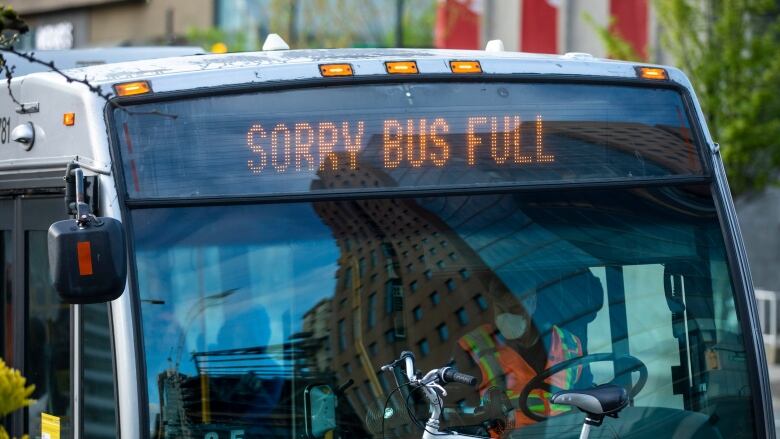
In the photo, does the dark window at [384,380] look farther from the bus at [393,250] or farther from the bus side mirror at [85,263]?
the bus side mirror at [85,263]

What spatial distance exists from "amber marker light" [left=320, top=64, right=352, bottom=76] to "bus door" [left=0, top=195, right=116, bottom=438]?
1.04 metres

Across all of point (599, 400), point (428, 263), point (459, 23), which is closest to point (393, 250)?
point (428, 263)

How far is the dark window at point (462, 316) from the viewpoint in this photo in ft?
15.9

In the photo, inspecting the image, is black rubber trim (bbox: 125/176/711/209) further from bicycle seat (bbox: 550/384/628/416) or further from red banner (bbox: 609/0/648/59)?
red banner (bbox: 609/0/648/59)

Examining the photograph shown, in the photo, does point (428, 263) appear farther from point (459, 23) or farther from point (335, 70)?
point (459, 23)

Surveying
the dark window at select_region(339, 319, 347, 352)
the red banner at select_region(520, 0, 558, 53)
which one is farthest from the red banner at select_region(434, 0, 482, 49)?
the dark window at select_region(339, 319, 347, 352)

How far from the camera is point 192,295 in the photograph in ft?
15.1

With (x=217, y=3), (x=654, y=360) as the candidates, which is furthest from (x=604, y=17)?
(x=654, y=360)

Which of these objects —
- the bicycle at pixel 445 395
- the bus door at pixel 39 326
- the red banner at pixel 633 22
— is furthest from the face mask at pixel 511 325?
the red banner at pixel 633 22

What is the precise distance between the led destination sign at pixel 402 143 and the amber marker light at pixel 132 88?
15.1 inches

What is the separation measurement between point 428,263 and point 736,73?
1818 cm

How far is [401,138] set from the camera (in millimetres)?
4934

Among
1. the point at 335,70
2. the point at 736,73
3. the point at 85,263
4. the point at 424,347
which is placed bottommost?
the point at 424,347

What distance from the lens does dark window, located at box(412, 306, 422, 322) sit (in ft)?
15.7
